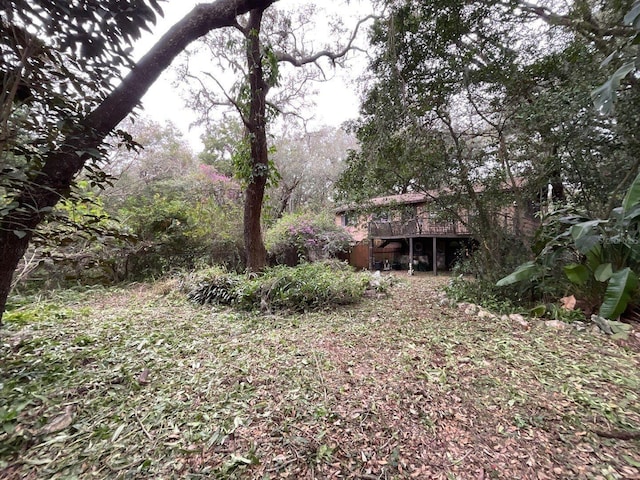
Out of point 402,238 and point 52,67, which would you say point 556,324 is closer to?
point 52,67

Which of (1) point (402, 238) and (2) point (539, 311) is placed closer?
(2) point (539, 311)

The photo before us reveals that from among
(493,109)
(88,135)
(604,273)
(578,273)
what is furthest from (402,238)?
(88,135)

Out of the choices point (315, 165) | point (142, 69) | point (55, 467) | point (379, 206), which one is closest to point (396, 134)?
point (379, 206)

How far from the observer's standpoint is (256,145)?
4449 mm

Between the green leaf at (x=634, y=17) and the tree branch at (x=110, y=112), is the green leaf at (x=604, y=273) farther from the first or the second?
the tree branch at (x=110, y=112)

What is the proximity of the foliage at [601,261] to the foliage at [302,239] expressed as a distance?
5929 mm

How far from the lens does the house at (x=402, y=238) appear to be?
538 cm

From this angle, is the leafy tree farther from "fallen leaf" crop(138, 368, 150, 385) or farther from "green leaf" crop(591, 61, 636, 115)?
"green leaf" crop(591, 61, 636, 115)

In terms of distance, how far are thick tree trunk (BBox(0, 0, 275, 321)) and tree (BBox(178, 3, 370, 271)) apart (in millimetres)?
1776

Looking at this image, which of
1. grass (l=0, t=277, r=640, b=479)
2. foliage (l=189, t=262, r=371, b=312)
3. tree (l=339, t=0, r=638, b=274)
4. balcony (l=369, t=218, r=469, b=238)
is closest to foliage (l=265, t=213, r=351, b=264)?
balcony (l=369, t=218, r=469, b=238)

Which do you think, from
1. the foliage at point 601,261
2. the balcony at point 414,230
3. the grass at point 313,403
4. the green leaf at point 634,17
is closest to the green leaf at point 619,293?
the foliage at point 601,261

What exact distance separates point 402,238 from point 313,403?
377 inches

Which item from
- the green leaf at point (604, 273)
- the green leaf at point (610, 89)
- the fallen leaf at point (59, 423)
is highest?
the green leaf at point (610, 89)

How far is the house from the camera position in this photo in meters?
5.38
